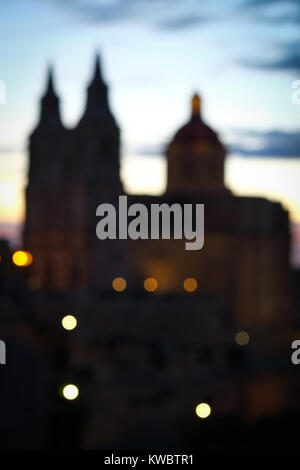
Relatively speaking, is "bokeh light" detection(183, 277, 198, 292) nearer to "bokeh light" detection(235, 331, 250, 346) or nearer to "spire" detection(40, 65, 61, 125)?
"spire" detection(40, 65, 61, 125)

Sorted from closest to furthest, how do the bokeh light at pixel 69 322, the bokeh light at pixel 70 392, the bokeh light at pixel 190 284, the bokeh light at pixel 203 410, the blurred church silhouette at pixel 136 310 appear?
the bokeh light at pixel 70 392, the blurred church silhouette at pixel 136 310, the bokeh light at pixel 203 410, the bokeh light at pixel 69 322, the bokeh light at pixel 190 284

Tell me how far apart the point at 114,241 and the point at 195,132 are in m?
9.15

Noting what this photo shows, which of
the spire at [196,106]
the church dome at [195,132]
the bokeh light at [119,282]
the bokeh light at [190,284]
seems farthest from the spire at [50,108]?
the bokeh light at [190,284]

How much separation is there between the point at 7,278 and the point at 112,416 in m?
13.8

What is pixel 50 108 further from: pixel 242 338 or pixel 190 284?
pixel 242 338

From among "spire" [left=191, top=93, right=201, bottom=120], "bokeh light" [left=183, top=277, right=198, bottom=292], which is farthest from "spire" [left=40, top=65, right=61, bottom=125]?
"bokeh light" [left=183, top=277, right=198, bottom=292]

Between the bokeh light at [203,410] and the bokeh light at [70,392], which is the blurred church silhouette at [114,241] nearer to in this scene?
the bokeh light at [203,410]

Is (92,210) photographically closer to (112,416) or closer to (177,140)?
(177,140)

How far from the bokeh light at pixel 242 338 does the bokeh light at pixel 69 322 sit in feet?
21.1

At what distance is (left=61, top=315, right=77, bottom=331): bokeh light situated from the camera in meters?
38.7

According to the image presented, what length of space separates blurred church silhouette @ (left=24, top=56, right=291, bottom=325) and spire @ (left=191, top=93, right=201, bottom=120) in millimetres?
5129

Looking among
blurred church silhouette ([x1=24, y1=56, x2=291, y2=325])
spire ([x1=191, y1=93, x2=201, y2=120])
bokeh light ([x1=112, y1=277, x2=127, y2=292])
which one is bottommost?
bokeh light ([x1=112, y1=277, x2=127, y2=292])

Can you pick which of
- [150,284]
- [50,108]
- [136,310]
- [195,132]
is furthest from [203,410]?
[195,132]

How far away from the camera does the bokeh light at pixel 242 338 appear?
138 ft
